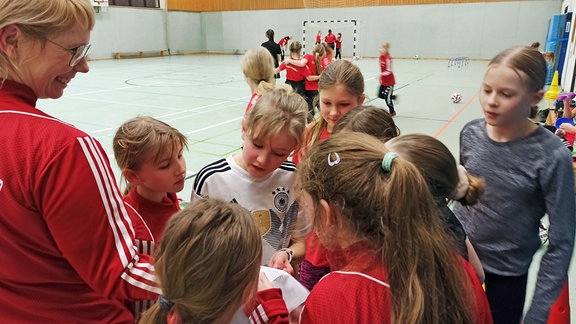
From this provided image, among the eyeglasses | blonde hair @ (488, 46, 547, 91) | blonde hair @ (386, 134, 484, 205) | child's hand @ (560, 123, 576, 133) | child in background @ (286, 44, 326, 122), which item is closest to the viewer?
the eyeglasses

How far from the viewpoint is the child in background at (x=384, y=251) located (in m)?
0.98

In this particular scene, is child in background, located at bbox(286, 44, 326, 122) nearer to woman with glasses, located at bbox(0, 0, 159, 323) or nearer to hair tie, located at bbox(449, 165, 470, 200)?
hair tie, located at bbox(449, 165, 470, 200)

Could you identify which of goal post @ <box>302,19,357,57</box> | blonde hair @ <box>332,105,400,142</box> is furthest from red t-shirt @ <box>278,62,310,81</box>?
goal post @ <box>302,19,357,57</box>

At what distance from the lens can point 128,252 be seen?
109cm

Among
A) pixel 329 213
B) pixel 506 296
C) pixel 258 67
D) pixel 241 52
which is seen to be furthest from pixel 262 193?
pixel 241 52

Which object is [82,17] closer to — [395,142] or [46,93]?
[46,93]

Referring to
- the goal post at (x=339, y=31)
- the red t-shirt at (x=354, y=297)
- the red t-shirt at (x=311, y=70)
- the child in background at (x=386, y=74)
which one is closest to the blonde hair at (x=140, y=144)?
the red t-shirt at (x=354, y=297)

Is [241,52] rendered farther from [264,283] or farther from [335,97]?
[264,283]

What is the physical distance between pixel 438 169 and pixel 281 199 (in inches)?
32.7

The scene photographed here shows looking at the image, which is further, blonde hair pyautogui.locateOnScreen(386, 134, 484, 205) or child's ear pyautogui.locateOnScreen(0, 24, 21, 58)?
blonde hair pyautogui.locateOnScreen(386, 134, 484, 205)

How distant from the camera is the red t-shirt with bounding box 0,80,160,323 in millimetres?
1015

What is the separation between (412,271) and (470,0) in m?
23.1

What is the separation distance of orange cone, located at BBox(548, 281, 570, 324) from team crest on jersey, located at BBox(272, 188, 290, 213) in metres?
1.17

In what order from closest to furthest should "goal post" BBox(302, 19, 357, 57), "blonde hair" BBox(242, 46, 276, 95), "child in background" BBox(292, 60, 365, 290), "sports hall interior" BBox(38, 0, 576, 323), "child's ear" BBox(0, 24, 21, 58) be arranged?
1. "child's ear" BBox(0, 24, 21, 58)
2. "child in background" BBox(292, 60, 365, 290)
3. "blonde hair" BBox(242, 46, 276, 95)
4. "sports hall interior" BBox(38, 0, 576, 323)
5. "goal post" BBox(302, 19, 357, 57)
